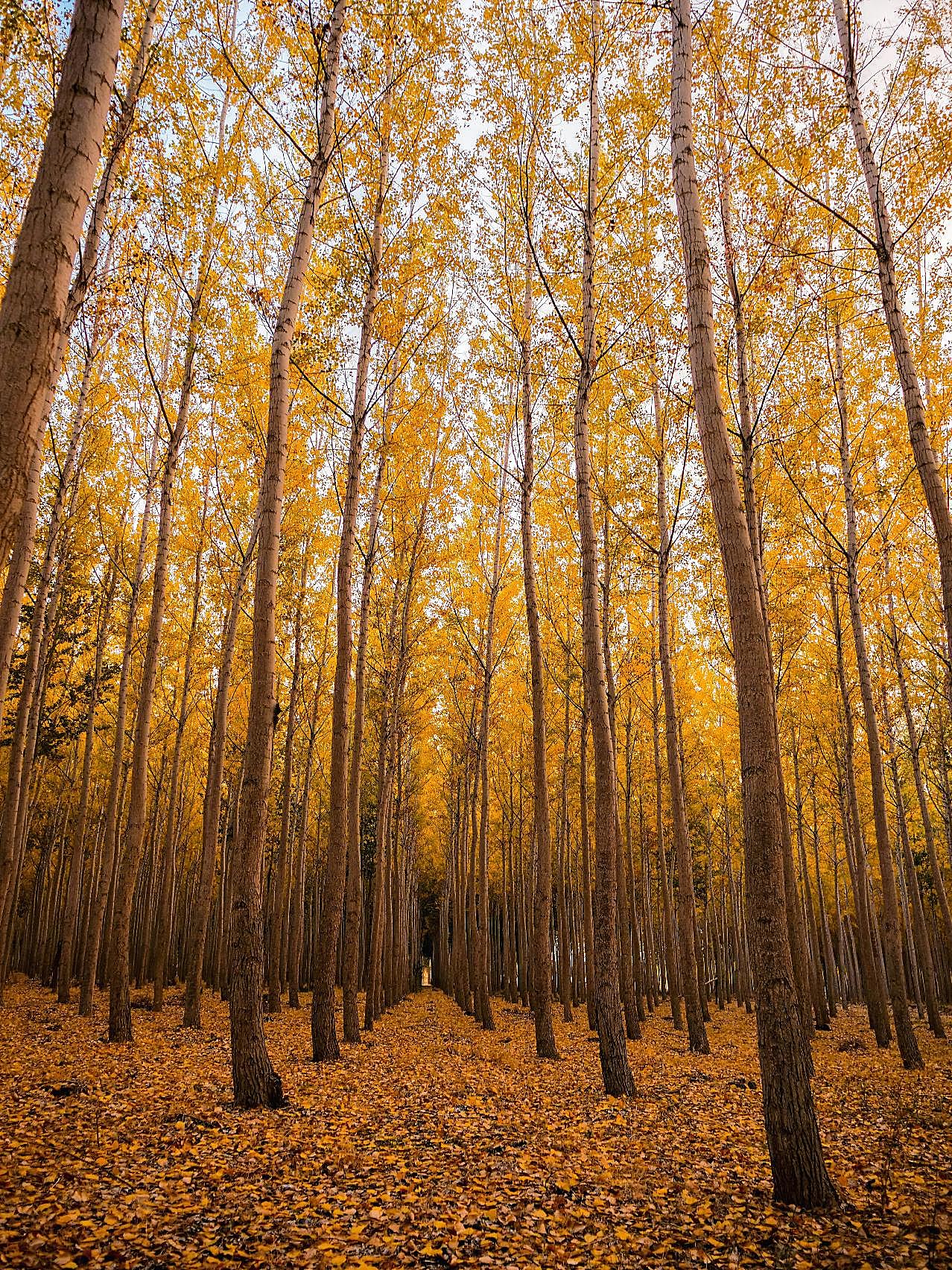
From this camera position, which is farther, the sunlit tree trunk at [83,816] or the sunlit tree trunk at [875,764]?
the sunlit tree trunk at [83,816]

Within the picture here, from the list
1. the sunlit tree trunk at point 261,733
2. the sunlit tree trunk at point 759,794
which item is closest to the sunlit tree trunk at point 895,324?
the sunlit tree trunk at point 759,794

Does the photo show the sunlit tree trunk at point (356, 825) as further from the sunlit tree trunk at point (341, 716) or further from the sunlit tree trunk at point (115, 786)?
the sunlit tree trunk at point (115, 786)

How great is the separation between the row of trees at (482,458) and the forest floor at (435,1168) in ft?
1.72

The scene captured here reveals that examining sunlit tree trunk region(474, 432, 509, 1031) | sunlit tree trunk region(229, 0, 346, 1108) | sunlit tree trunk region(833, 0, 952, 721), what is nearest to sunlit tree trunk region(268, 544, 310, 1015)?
sunlit tree trunk region(474, 432, 509, 1031)

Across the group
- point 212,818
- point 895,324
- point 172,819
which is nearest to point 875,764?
point 895,324

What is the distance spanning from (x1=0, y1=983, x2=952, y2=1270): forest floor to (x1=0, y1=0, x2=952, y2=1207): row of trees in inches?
20.7

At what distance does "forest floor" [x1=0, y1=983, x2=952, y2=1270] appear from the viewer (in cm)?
311

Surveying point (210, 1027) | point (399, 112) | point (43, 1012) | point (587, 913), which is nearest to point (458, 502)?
point (399, 112)

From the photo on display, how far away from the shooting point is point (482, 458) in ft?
40.5

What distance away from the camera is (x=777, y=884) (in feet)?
12.0

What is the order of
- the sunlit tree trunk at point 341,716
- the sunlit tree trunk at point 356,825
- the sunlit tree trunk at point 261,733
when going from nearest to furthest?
the sunlit tree trunk at point 261,733 < the sunlit tree trunk at point 341,716 < the sunlit tree trunk at point 356,825

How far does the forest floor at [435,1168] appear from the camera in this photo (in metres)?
3.11

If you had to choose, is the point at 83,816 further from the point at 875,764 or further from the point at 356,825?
the point at 875,764

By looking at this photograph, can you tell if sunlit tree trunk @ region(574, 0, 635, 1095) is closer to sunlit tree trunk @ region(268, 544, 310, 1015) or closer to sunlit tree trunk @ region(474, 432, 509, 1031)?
sunlit tree trunk @ region(474, 432, 509, 1031)
